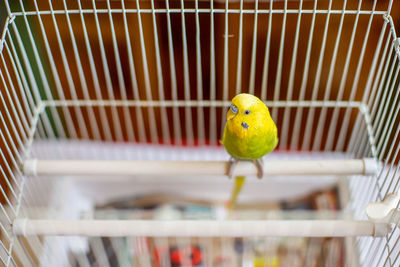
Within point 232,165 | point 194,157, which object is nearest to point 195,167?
point 232,165

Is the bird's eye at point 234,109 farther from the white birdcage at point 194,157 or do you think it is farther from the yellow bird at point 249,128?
the white birdcage at point 194,157

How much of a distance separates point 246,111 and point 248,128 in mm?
27

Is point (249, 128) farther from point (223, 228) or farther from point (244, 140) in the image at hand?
point (223, 228)

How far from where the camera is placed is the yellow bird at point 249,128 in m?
0.50

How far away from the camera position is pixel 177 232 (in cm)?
58

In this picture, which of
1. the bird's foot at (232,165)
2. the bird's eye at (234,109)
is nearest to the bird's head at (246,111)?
the bird's eye at (234,109)

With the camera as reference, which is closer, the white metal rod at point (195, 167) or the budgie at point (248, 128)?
the budgie at point (248, 128)

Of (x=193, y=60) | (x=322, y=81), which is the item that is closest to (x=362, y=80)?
(x=322, y=81)

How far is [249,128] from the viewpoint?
518 millimetres

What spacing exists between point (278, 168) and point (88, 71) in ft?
2.94

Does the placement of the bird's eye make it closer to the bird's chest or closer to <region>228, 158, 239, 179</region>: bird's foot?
the bird's chest

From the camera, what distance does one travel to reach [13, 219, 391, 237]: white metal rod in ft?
1.89

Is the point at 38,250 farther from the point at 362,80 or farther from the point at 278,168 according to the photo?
the point at 362,80

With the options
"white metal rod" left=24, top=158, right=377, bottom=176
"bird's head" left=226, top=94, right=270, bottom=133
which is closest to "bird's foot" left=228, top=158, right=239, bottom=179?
"white metal rod" left=24, top=158, right=377, bottom=176
